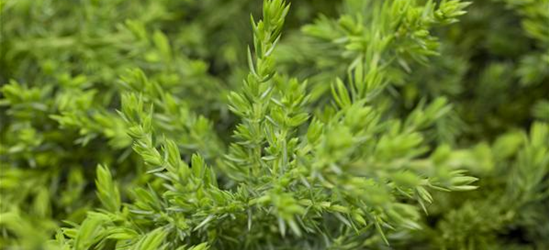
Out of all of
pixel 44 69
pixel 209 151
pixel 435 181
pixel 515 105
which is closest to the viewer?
pixel 435 181

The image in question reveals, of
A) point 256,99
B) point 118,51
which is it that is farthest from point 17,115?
point 256,99


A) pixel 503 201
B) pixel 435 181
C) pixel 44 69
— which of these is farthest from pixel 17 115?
pixel 503 201

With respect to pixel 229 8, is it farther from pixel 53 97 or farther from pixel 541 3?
pixel 541 3

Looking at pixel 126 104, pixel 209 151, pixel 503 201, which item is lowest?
pixel 503 201

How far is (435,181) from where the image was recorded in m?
0.52

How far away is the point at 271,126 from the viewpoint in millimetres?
561

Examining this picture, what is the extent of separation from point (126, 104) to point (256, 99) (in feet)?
0.44

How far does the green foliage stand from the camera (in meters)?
0.53

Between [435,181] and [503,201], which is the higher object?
[435,181]

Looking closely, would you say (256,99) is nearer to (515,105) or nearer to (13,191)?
(13,191)

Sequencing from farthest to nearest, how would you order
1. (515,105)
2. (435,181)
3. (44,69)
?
(515,105) < (44,69) < (435,181)

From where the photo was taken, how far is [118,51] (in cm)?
87

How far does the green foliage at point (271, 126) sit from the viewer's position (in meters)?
0.53

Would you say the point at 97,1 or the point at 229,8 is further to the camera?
the point at 229,8
